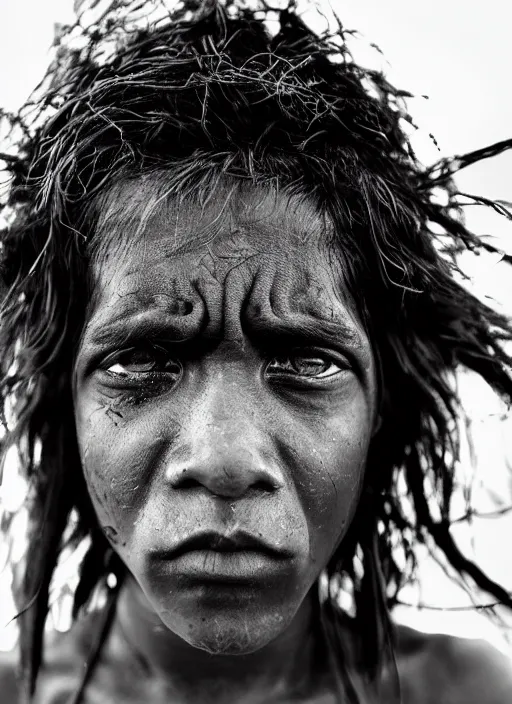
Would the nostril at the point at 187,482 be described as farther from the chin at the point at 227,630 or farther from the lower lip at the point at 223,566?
the chin at the point at 227,630

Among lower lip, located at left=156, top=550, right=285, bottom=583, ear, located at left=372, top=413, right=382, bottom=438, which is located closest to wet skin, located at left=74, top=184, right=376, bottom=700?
lower lip, located at left=156, top=550, right=285, bottom=583

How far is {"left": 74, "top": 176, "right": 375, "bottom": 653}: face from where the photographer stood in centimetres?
174

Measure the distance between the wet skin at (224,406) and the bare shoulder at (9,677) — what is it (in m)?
0.63

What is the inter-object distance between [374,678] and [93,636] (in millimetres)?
675

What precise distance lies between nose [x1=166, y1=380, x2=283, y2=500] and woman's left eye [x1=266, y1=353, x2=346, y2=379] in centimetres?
13

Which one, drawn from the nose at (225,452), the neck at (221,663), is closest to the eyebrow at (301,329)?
the nose at (225,452)

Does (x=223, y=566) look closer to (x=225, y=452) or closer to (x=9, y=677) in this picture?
(x=225, y=452)

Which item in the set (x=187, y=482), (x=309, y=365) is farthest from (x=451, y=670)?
(x=187, y=482)

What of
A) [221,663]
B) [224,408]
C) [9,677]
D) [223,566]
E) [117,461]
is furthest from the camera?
[9,677]

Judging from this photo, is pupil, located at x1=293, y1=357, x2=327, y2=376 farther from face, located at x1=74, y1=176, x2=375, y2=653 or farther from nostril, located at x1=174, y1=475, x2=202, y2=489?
nostril, located at x1=174, y1=475, x2=202, y2=489

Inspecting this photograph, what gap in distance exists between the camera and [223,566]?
1.71 meters

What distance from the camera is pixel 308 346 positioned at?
199 cm

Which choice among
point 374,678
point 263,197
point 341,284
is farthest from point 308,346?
point 374,678

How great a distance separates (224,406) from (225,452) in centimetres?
11
